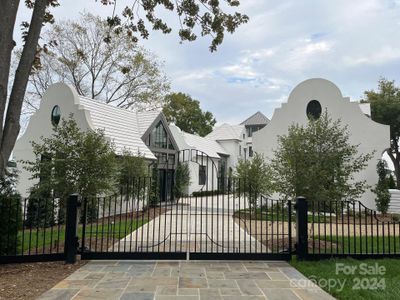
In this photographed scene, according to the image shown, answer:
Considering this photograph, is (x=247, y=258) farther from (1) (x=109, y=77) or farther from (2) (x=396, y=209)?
(1) (x=109, y=77)

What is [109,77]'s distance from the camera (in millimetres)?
31047

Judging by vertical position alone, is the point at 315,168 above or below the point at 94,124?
below

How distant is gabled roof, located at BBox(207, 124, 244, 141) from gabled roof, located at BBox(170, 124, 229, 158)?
1.36m

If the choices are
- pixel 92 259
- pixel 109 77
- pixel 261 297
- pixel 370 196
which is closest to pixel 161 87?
pixel 109 77

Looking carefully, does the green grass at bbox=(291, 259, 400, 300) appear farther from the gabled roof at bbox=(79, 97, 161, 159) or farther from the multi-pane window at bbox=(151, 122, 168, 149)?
the multi-pane window at bbox=(151, 122, 168, 149)

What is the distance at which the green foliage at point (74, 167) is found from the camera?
30.5ft

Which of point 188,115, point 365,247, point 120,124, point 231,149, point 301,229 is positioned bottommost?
point 365,247

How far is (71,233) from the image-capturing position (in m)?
6.88

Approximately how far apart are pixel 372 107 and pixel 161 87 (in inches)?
721

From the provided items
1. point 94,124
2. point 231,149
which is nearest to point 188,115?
point 231,149

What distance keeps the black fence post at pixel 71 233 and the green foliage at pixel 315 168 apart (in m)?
5.23

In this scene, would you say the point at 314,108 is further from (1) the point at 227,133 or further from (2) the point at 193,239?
(1) the point at 227,133

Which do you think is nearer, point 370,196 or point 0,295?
point 0,295

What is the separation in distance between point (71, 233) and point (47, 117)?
13.9 metres
